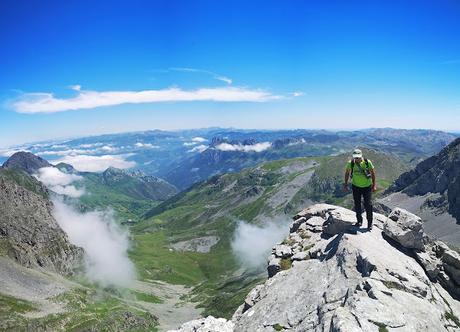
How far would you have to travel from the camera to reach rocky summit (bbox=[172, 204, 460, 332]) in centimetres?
2922

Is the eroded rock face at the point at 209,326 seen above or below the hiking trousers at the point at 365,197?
below

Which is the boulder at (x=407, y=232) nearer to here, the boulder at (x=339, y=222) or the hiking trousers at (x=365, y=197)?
the hiking trousers at (x=365, y=197)

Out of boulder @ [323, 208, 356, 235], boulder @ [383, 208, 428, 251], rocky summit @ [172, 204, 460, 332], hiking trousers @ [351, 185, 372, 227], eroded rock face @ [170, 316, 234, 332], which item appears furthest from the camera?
boulder @ [323, 208, 356, 235]

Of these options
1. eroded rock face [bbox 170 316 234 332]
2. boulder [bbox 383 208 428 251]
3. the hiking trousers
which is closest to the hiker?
the hiking trousers

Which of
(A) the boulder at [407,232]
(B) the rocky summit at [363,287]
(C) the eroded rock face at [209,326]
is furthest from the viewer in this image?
(A) the boulder at [407,232]

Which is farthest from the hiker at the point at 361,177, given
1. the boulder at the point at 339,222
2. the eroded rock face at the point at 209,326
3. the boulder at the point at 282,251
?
the eroded rock face at the point at 209,326

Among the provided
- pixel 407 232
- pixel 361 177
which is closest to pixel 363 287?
pixel 361 177

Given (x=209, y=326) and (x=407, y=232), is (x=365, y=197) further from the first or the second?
(x=209, y=326)

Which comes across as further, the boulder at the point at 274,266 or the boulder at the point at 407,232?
the boulder at the point at 274,266

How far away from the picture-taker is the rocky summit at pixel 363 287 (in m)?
29.2

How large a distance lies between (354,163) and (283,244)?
2124 centimetres

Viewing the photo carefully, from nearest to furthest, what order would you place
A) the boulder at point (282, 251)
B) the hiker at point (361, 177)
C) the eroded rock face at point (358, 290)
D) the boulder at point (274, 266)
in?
the eroded rock face at point (358, 290) → the hiker at point (361, 177) → the boulder at point (274, 266) → the boulder at point (282, 251)

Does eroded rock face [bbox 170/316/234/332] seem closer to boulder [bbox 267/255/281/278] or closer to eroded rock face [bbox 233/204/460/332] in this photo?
eroded rock face [bbox 233/204/460/332]

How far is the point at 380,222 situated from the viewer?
157 ft
